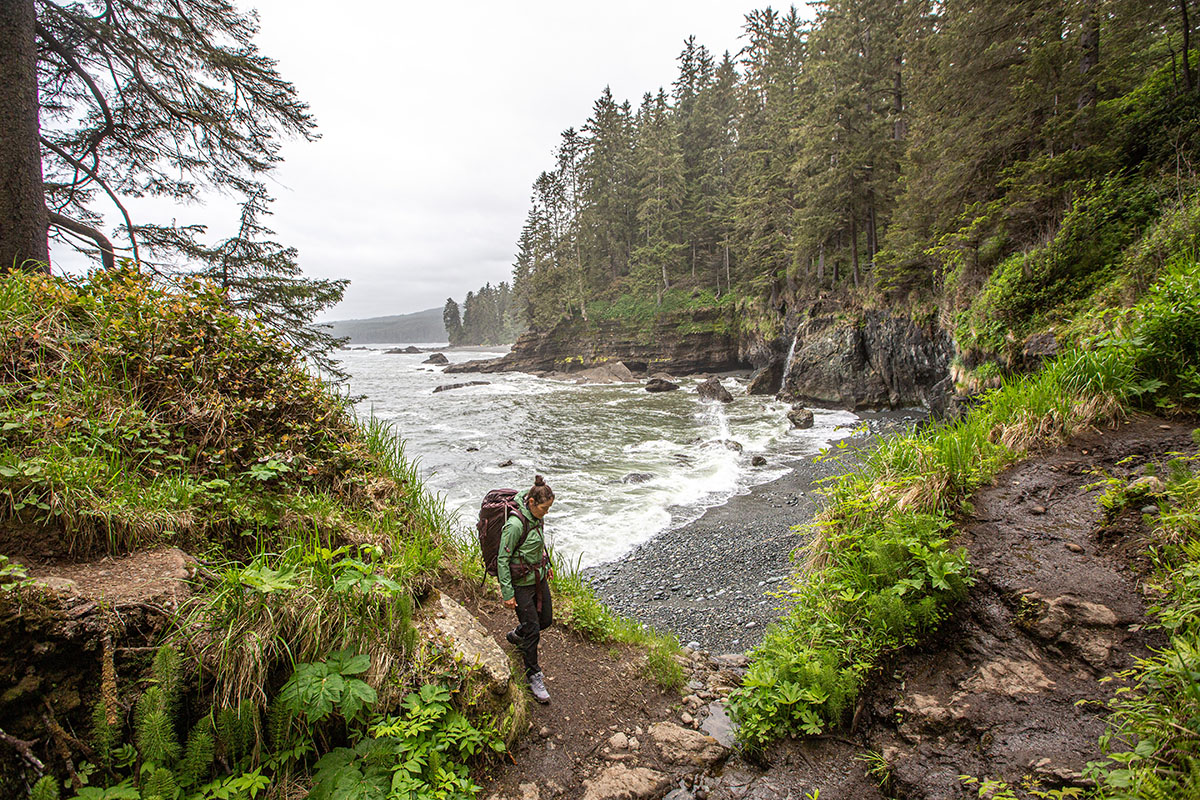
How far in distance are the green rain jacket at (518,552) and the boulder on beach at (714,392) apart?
23.5 meters

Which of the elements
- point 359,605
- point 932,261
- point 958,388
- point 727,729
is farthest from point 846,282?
point 359,605

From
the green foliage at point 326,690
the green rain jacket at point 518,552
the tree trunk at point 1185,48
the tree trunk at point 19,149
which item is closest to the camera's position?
the green foliage at point 326,690

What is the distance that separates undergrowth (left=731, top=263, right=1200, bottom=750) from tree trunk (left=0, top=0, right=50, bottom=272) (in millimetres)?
8045

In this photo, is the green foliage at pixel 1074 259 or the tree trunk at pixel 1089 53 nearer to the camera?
the green foliage at pixel 1074 259

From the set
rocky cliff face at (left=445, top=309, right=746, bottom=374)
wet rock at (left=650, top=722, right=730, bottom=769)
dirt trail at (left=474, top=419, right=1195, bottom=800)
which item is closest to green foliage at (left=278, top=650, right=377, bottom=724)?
dirt trail at (left=474, top=419, right=1195, bottom=800)

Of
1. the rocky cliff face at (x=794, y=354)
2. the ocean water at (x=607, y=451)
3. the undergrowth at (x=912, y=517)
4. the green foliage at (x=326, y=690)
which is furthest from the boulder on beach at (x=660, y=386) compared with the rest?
the green foliage at (x=326, y=690)

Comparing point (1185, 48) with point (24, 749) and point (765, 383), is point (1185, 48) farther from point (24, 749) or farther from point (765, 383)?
point (765, 383)

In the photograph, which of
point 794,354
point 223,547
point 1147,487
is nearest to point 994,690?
point 1147,487

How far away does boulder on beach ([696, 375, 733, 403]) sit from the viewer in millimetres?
26427

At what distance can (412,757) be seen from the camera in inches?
106

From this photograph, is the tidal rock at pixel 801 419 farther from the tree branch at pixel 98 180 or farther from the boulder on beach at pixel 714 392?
the tree branch at pixel 98 180

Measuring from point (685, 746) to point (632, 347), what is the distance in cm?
4235

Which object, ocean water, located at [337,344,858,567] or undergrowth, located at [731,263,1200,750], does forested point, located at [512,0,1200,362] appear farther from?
ocean water, located at [337,344,858,567]

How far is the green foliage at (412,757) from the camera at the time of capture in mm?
2480
